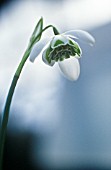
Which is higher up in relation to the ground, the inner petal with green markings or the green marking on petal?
the green marking on petal

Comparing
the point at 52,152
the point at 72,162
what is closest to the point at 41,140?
the point at 52,152

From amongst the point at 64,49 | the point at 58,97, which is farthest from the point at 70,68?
the point at 58,97

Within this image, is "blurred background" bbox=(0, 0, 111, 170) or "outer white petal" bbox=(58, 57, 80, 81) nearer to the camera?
"outer white petal" bbox=(58, 57, 80, 81)

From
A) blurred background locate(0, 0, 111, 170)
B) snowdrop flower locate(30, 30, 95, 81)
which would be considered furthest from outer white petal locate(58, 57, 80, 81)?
blurred background locate(0, 0, 111, 170)

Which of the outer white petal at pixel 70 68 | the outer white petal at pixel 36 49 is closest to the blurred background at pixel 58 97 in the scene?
the outer white petal at pixel 70 68

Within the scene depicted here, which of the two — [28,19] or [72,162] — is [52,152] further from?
[28,19]

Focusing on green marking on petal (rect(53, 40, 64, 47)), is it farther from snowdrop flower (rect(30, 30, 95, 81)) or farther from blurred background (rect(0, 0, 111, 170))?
blurred background (rect(0, 0, 111, 170))
